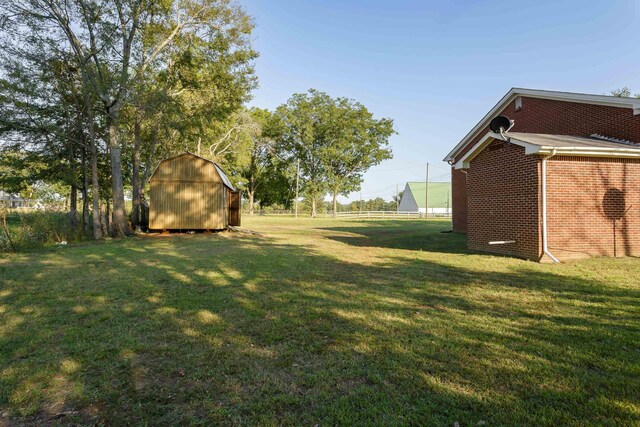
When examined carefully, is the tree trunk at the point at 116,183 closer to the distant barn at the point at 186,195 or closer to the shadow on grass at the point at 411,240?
the distant barn at the point at 186,195

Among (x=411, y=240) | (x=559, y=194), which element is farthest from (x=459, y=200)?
(x=559, y=194)

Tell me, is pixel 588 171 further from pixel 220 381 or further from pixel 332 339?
pixel 220 381

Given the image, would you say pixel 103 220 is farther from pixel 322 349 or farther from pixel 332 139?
pixel 332 139

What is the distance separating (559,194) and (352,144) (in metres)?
38.5

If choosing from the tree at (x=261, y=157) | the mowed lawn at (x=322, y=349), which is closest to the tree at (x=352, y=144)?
the tree at (x=261, y=157)

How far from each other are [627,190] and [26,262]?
15.5 m

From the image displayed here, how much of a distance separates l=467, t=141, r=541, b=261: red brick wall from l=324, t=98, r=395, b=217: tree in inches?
1376

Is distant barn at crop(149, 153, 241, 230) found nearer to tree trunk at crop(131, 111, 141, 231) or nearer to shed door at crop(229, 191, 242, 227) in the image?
tree trunk at crop(131, 111, 141, 231)

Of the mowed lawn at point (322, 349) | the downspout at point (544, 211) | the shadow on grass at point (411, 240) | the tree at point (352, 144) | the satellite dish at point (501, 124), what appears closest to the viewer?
the mowed lawn at point (322, 349)

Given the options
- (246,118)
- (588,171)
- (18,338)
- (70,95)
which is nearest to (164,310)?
(18,338)

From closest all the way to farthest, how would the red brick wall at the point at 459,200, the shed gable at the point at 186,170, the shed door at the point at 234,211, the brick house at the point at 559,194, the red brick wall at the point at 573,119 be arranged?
the brick house at the point at 559,194 → the red brick wall at the point at 573,119 → the shed gable at the point at 186,170 → the red brick wall at the point at 459,200 → the shed door at the point at 234,211

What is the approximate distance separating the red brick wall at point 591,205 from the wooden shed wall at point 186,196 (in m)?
14.3

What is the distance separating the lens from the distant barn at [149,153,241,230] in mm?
16812

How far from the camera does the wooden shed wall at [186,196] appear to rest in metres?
16.8
